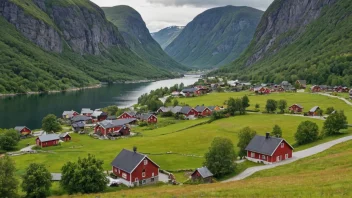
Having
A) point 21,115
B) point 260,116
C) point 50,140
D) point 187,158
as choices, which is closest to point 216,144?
point 187,158

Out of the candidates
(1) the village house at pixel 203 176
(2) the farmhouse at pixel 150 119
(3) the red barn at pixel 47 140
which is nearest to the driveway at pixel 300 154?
(1) the village house at pixel 203 176

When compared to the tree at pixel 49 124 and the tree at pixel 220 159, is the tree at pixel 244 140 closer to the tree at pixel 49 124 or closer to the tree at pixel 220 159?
the tree at pixel 220 159

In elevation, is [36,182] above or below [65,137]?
above

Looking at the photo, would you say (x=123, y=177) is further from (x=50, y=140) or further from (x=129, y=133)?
(x=129, y=133)

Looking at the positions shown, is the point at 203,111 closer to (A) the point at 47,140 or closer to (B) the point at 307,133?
(A) the point at 47,140

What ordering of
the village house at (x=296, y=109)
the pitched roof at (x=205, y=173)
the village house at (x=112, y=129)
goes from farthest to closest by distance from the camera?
1. the village house at (x=296, y=109)
2. the village house at (x=112, y=129)
3. the pitched roof at (x=205, y=173)

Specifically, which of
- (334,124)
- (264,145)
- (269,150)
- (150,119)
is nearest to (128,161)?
(264,145)
